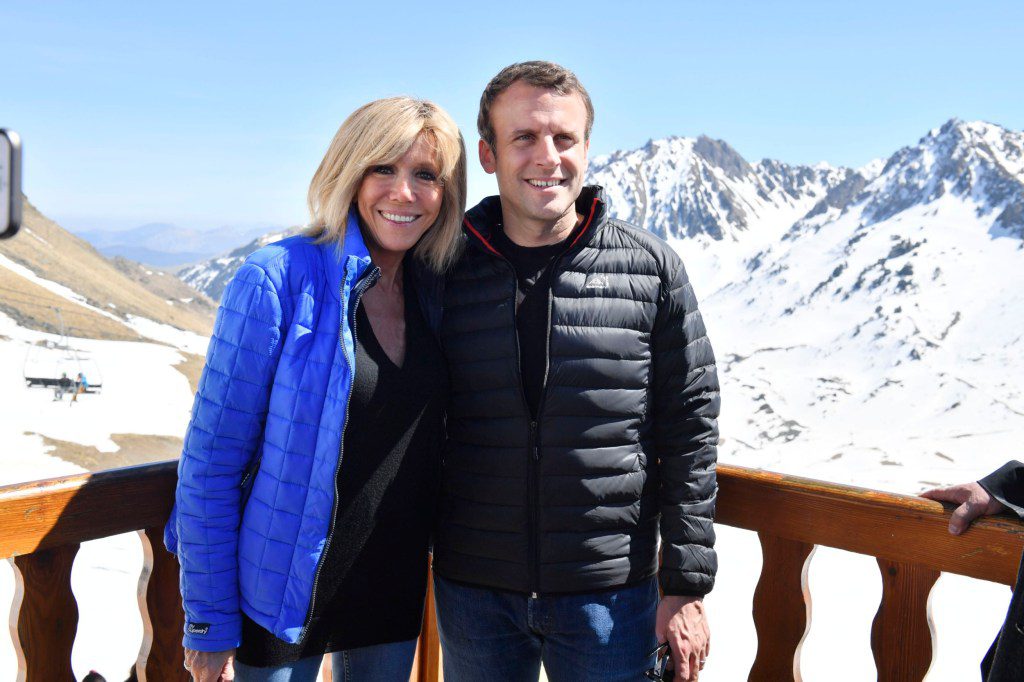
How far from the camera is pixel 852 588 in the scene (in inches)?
1881

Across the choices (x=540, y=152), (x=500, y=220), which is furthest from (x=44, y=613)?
(x=540, y=152)

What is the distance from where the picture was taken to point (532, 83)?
270 centimetres

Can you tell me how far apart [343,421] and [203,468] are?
0.40 meters

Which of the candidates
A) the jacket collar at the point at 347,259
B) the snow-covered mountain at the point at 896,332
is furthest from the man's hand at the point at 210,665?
the snow-covered mountain at the point at 896,332

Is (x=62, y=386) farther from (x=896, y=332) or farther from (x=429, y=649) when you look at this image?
(x=896, y=332)

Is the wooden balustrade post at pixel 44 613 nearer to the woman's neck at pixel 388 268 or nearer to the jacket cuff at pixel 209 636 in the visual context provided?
the jacket cuff at pixel 209 636

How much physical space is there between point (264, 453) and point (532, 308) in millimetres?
969

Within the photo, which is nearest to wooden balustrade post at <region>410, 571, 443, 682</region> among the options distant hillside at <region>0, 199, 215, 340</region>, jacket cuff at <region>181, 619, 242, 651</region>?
jacket cuff at <region>181, 619, 242, 651</region>

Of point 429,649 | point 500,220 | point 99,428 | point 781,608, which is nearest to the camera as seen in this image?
point 781,608

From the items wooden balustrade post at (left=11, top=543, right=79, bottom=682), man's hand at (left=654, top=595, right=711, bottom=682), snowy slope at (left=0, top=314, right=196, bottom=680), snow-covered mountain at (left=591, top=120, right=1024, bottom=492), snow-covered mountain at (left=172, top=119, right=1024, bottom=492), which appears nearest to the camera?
wooden balustrade post at (left=11, top=543, right=79, bottom=682)

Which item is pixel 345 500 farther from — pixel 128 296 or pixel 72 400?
pixel 128 296

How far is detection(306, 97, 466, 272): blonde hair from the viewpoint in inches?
98.3

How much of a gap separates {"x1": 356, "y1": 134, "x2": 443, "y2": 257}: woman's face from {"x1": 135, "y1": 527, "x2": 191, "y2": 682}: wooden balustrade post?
121 centimetres

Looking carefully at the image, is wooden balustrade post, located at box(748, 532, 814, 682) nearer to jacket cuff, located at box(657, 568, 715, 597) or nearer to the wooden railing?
the wooden railing
